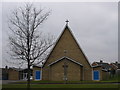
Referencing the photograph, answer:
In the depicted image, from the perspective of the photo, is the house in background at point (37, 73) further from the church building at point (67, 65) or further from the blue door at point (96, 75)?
the blue door at point (96, 75)

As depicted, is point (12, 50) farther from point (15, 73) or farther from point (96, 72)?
point (15, 73)

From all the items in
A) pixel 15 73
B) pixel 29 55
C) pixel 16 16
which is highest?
pixel 16 16

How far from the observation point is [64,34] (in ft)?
159

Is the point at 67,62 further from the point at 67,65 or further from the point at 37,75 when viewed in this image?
the point at 37,75

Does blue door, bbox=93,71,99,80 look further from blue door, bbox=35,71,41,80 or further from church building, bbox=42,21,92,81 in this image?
blue door, bbox=35,71,41,80

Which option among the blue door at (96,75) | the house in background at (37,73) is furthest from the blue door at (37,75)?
the blue door at (96,75)

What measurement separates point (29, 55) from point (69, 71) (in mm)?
27118

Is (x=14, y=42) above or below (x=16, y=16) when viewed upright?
below

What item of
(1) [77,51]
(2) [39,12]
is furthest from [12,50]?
(1) [77,51]

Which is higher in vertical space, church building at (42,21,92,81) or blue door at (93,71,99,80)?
church building at (42,21,92,81)

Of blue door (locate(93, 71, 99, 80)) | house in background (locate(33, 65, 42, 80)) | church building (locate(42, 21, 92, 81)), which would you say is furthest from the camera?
house in background (locate(33, 65, 42, 80))

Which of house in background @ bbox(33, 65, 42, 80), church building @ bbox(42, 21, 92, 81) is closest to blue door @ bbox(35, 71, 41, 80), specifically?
house in background @ bbox(33, 65, 42, 80)

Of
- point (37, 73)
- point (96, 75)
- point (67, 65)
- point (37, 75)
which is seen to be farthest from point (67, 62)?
point (37, 75)

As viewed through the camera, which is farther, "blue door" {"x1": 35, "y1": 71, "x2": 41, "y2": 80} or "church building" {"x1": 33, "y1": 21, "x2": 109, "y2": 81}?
"blue door" {"x1": 35, "y1": 71, "x2": 41, "y2": 80}
